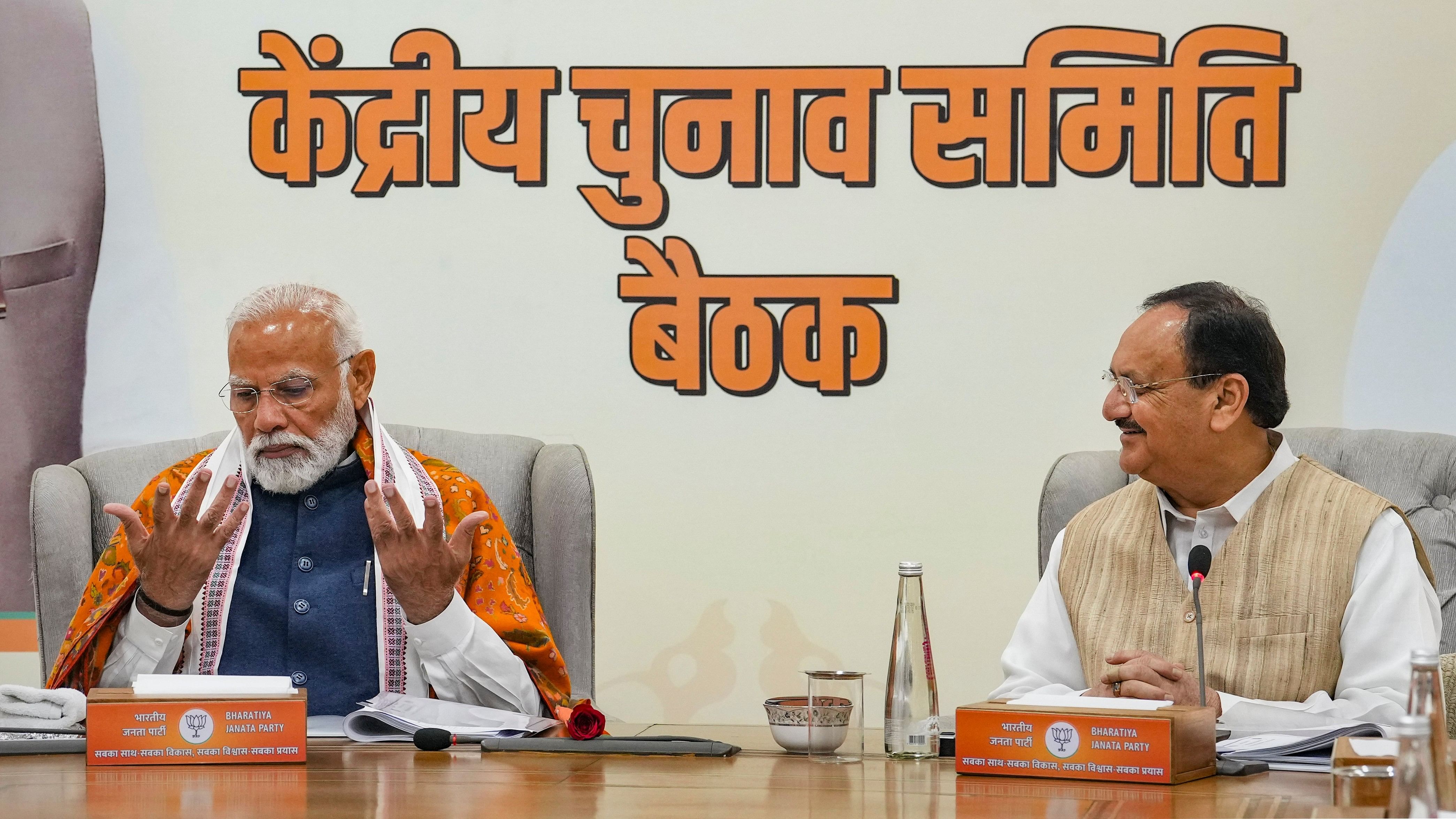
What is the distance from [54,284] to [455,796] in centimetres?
260

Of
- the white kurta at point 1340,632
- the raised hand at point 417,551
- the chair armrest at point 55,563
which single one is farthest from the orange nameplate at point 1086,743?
the chair armrest at point 55,563

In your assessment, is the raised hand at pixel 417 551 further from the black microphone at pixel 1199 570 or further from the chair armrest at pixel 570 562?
the black microphone at pixel 1199 570

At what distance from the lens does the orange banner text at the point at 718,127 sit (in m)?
3.54

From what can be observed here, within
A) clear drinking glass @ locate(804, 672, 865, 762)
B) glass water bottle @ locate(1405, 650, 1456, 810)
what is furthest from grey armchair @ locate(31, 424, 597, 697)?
glass water bottle @ locate(1405, 650, 1456, 810)

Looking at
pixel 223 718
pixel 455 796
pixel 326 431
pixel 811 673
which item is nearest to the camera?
pixel 455 796

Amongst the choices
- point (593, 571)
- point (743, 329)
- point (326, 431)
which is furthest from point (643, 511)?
point (326, 431)

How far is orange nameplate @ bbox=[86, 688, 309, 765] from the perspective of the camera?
69.0 inches

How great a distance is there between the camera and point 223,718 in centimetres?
175

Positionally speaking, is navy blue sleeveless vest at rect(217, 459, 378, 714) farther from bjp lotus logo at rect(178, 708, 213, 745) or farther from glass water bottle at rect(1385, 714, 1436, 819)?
glass water bottle at rect(1385, 714, 1436, 819)

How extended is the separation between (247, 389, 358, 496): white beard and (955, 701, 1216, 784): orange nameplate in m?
1.53

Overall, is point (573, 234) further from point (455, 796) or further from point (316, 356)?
point (455, 796)

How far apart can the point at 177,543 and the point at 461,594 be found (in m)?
0.50

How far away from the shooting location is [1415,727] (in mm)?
1068

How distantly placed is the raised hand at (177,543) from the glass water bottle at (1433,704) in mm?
1828
